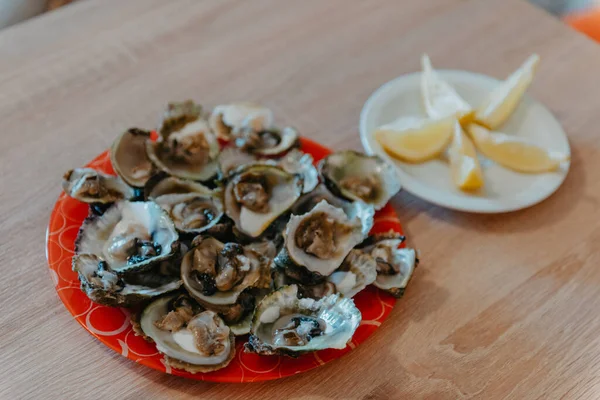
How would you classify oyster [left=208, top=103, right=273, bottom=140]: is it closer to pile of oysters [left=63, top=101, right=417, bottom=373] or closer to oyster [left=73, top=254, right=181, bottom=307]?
pile of oysters [left=63, top=101, right=417, bottom=373]

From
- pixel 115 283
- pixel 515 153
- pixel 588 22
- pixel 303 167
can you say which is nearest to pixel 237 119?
pixel 303 167

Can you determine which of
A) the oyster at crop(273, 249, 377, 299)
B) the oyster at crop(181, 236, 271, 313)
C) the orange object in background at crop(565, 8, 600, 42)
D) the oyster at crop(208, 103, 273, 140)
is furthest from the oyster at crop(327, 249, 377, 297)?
the orange object in background at crop(565, 8, 600, 42)

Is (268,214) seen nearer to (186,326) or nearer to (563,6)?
(186,326)

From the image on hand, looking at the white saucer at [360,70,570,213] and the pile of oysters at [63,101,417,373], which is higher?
the pile of oysters at [63,101,417,373]

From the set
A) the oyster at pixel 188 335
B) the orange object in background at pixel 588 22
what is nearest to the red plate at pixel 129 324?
the oyster at pixel 188 335

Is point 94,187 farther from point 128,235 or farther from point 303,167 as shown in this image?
point 303,167

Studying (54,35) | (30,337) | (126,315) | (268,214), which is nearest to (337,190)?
(268,214)
